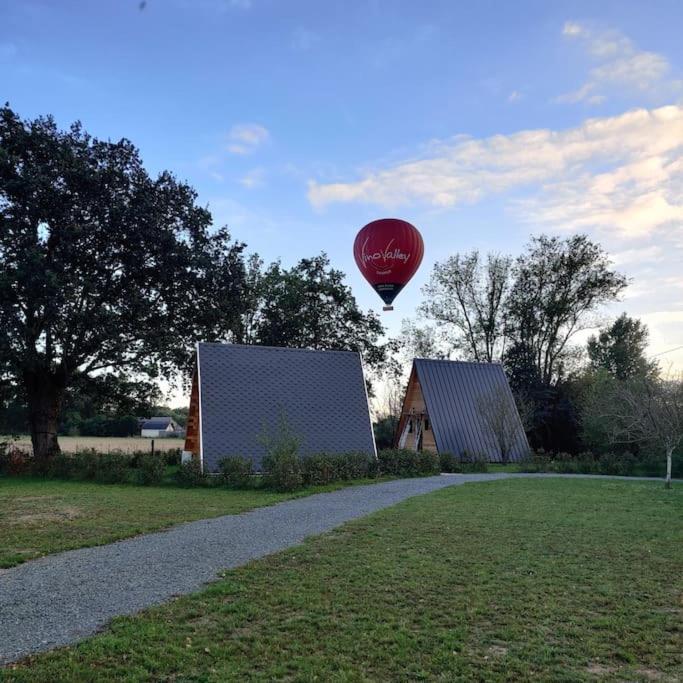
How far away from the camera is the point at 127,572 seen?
688 centimetres

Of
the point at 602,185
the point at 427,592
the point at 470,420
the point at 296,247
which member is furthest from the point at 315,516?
the point at 296,247

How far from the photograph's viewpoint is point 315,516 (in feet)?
36.6

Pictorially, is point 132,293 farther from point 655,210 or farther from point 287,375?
point 655,210

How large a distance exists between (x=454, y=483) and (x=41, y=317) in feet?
48.8

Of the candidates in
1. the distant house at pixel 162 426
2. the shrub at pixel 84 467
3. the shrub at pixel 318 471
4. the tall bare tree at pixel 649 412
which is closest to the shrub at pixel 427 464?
the shrub at pixel 318 471

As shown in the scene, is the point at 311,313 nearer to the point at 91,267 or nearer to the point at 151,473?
the point at 91,267

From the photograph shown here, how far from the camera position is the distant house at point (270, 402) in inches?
774

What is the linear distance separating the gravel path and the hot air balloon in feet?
23.1

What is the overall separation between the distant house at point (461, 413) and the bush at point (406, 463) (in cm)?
518

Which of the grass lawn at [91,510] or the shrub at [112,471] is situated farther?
the shrub at [112,471]

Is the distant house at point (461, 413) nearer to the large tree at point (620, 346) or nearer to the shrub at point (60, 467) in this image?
the shrub at point (60, 467)

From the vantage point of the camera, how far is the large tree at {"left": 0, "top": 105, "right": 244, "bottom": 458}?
68.1 ft

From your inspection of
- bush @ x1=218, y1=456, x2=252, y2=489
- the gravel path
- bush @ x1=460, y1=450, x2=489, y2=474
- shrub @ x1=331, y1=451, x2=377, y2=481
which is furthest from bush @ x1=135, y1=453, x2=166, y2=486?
bush @ x1=460, y1=450, x2=489, y2=474

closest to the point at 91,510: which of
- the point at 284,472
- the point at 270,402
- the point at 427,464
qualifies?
the point at 284,472
